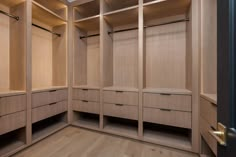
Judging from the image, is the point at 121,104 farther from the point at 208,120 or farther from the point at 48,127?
the point at 48,127

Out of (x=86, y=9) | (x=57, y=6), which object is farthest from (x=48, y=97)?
(x=86, y=9)

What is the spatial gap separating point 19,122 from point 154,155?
173cm

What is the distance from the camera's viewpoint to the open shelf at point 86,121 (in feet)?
7.96

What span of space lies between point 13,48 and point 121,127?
2052 mm

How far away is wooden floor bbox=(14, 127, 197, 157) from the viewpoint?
165 cm

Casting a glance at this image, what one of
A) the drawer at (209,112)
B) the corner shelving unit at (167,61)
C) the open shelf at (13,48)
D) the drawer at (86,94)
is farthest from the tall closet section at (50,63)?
the drawer at (209,112)

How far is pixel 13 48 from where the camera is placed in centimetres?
191

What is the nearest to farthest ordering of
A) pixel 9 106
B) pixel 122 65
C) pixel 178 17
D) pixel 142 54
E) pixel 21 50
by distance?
pixel 9 106 → pixel 21 50 → pixel 142 54 → pixel 178 17 → pixel 122 65

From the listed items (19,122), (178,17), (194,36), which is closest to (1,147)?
(19,122)

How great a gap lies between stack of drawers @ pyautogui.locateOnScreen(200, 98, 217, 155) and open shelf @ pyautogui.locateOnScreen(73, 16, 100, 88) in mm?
1830

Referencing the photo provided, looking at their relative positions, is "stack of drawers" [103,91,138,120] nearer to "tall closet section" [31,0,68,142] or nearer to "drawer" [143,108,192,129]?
"drawer" [143,108,192,129]

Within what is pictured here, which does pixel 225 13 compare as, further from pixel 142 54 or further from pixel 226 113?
pixel 142 54

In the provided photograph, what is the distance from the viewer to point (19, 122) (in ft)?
5.57

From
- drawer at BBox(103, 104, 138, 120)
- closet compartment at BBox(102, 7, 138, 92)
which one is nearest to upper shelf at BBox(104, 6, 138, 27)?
closet compartment at BBox(102, 7, 138, 92)
